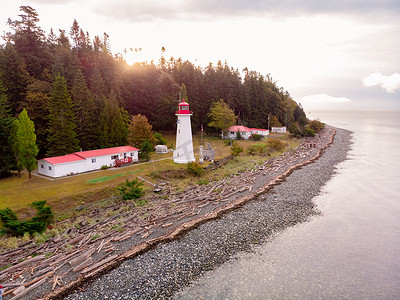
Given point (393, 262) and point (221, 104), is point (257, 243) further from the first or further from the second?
point (221, 104)

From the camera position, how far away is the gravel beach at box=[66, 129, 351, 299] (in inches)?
470

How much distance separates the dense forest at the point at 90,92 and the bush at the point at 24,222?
13399 millimetres

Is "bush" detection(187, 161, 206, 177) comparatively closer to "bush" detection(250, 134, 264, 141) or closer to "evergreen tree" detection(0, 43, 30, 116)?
"evergreen tree" detection(0, 43, 30, 116)

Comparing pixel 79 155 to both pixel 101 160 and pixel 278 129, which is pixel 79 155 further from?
pixel 278 129

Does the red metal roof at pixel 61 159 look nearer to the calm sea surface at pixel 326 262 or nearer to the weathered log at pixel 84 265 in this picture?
the weathered log at pixel 84 265

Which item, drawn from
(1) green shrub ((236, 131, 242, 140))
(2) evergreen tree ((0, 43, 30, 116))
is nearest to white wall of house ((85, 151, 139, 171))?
(2) evergreen tree ((0, 43, 30, 116))

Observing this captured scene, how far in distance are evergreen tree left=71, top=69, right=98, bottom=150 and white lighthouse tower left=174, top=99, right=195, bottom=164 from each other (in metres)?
14.7

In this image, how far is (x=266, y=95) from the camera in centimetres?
7906

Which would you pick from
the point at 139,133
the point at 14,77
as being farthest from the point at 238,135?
the point at 14,77

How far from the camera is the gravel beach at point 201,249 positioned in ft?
39.1

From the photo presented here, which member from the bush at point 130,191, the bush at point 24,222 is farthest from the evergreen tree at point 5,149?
the bush at point 130,191

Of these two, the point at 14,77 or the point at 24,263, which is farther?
the point at 14,77

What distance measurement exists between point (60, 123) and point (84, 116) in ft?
18.6

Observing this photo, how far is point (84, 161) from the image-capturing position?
28672 millimetres
